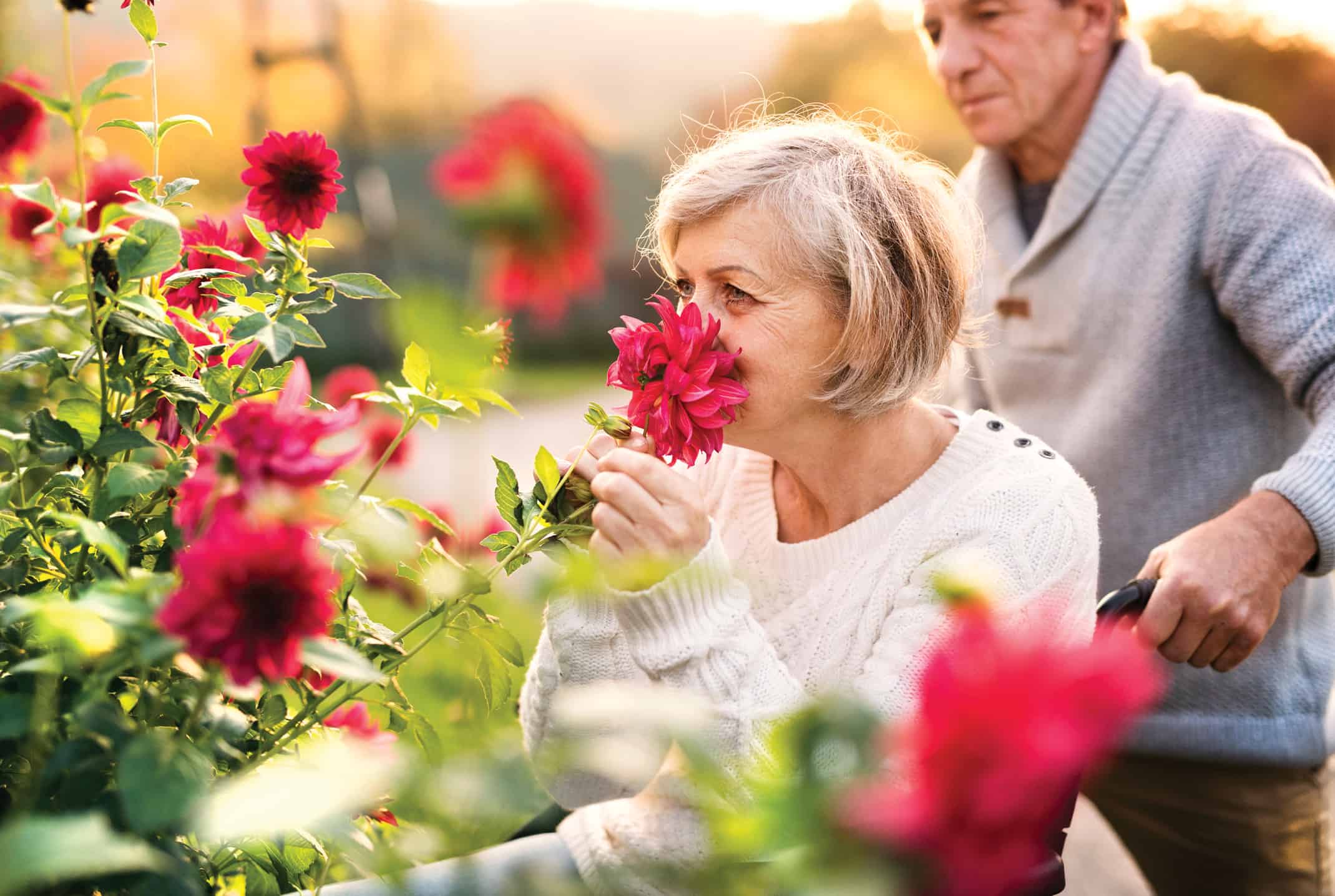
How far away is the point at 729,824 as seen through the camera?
1.66ft

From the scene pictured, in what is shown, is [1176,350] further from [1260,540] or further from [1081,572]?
[1081,572]

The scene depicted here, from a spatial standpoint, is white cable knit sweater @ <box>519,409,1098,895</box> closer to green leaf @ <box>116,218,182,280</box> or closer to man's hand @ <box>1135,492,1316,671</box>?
man's hand @ <box>1135,492,1316,671</box>

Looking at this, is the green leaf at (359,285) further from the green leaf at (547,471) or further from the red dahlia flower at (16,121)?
the red dahlia flower at (16,121)

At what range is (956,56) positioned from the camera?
226 centimetres

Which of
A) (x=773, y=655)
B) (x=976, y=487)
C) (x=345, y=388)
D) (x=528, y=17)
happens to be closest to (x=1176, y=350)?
(x=976, y=487)

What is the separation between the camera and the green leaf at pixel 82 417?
1017 millimetres

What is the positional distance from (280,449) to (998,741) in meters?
0.48

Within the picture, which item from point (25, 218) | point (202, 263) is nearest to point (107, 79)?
point (202, 263)

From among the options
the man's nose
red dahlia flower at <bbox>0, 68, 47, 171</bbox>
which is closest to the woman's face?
the man's nose

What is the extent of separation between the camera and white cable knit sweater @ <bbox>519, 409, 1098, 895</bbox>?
58.0 inches

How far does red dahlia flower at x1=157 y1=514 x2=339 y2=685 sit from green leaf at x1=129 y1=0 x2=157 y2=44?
2.22 feet

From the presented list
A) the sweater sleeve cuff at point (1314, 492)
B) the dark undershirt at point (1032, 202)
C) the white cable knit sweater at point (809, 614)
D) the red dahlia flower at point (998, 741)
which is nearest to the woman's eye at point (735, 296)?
the white cable knit sweater at point (809, 614)

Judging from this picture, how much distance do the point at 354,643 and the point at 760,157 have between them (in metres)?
0.98

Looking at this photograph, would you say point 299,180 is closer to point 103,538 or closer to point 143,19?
point 143,19
